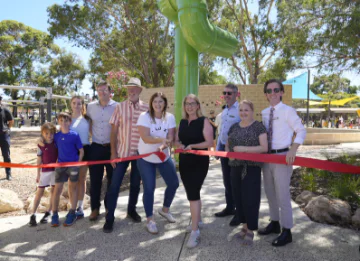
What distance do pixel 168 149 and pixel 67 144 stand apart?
1.26 metres

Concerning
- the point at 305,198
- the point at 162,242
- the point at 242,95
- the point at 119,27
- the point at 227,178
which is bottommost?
the point at 162,242

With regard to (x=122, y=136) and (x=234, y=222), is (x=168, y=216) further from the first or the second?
(x=122, y=136)

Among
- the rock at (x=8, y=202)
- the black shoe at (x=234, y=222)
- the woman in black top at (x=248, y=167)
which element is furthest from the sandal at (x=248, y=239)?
the rock at (x=8, y=202)

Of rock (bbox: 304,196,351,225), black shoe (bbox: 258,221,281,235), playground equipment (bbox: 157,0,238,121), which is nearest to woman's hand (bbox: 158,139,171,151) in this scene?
black shoe (bbox: 258,221,281,235)

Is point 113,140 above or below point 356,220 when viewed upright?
above

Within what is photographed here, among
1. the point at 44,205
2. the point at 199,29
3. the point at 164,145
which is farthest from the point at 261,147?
the point at 199,29

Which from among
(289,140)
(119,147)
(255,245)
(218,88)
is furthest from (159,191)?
→ (218,88)

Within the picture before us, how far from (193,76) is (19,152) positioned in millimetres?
8446

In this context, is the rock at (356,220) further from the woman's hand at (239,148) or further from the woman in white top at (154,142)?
the woman in white top at (154,142)

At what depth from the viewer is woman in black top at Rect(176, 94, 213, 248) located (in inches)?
124

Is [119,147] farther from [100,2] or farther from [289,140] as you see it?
[100,2]

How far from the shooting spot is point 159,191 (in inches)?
212

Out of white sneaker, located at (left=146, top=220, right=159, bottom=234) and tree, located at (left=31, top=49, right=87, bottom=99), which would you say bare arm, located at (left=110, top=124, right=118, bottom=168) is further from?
tree, located at (left=31, top=49, right=87, bottom=99)

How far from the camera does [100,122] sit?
388 centimetres
